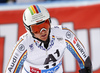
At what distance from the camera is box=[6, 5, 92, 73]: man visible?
2.14 m

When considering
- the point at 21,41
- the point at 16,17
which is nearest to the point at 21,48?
the point at 21,41

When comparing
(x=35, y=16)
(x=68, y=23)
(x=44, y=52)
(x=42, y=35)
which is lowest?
(x=44, y=52)

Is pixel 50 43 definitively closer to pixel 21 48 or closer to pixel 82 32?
pixel 21 48

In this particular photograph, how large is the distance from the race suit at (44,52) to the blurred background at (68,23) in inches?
58.5

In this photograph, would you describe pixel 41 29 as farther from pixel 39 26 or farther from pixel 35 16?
pixel 35 16

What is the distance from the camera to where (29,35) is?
234cm

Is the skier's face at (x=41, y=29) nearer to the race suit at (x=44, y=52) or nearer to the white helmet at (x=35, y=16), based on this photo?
the white helmet at (x=35, y=16)

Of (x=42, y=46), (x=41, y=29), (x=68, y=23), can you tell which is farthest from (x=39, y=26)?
(x=68, y=23)

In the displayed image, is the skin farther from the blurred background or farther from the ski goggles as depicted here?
the blurred background

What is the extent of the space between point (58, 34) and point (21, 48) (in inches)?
17.9

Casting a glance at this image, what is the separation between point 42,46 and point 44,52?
0.08m

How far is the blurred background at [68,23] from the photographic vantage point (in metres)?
3.92

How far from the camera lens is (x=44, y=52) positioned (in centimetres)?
239

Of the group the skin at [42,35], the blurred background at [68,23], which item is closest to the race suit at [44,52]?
the skin at [42,35]
